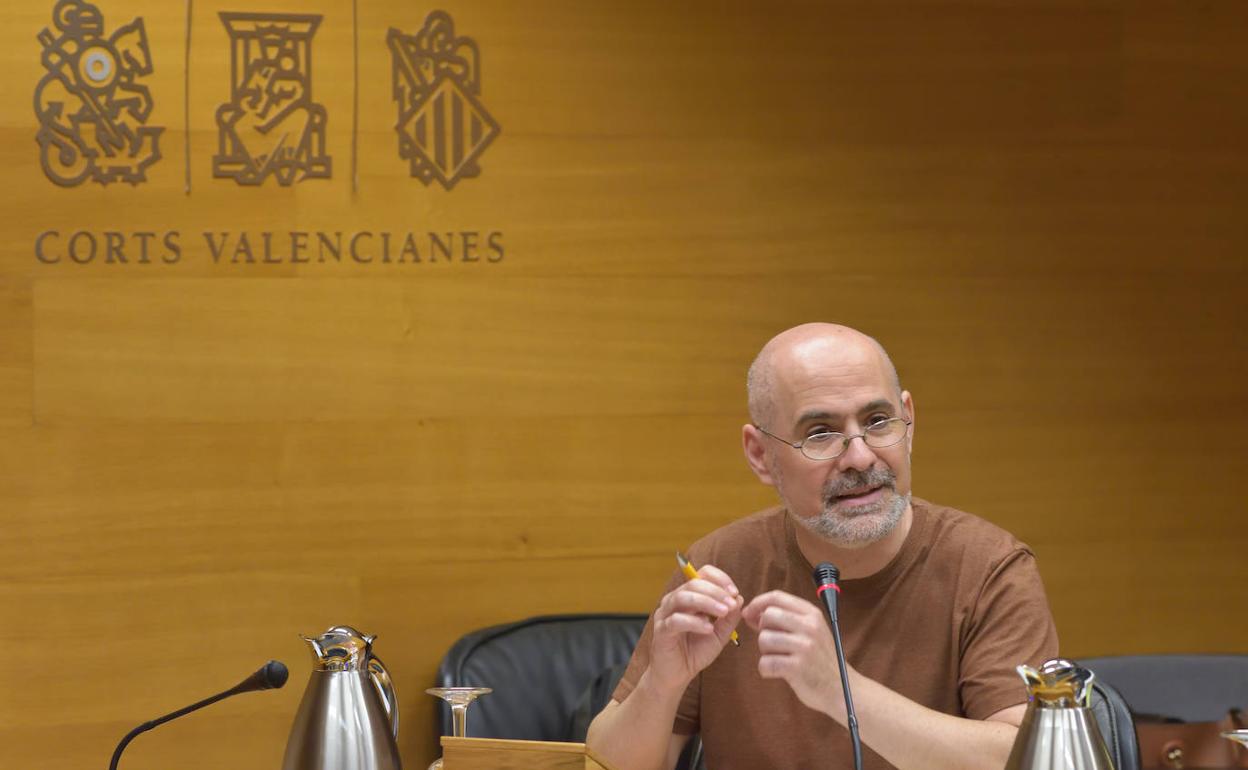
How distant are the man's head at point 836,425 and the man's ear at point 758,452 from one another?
1.1 inches

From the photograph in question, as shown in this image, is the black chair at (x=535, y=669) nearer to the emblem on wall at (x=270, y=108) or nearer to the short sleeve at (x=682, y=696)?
the short sleeve at (x=682, y=696)

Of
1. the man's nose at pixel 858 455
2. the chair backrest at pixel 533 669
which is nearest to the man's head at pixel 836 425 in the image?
the man's nose at pixel 858 455

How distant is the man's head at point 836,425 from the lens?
228 centimetres

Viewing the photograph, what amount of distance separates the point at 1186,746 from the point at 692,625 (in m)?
1.09

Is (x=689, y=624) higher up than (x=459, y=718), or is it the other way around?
(x=689, y=624)

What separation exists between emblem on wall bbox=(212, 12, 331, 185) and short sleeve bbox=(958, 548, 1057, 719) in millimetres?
1684

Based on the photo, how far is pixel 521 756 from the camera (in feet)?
5.90

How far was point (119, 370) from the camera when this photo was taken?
123 inches

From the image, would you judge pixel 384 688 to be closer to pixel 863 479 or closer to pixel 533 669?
pixel 863 479

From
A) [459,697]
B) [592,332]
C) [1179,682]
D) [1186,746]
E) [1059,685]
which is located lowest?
[1186,746]

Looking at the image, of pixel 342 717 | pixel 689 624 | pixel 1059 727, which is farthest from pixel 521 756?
pixel 1059 727

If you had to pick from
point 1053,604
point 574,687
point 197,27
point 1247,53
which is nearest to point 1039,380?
point 1053,604

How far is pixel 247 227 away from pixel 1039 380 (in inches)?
72.5

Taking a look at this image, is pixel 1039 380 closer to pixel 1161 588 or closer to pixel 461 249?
pixel 1161 588
